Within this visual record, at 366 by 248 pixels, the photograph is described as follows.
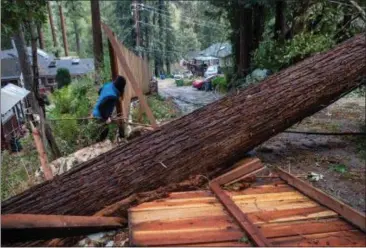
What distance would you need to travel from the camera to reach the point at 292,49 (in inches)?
328

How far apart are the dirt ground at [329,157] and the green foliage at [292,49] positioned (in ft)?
10.1

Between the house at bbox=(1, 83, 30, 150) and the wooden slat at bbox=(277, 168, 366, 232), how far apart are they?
1272 centimetres

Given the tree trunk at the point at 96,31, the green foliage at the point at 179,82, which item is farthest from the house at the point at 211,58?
the tree trunk at the point at 96,31

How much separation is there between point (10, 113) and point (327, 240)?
784 inches

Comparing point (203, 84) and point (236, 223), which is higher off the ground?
point (236, 223)

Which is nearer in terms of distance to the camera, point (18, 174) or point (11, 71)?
point (18, 174)

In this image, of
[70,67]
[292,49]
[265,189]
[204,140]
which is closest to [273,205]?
[265,189]

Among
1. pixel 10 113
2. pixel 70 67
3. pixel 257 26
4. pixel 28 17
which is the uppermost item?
pixel 28 17

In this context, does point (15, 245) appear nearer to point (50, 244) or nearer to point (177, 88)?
point (50, 244)

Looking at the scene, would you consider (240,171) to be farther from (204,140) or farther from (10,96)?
(10,96)

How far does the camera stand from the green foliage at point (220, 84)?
37.4 ft

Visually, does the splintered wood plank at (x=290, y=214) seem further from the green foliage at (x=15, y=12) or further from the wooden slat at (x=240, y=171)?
the green foliage at (x=15, y=12)

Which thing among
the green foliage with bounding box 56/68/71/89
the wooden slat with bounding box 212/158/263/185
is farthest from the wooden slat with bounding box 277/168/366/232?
the green foliage with bounding box 56/68/71/89

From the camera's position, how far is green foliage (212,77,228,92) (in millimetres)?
11406
